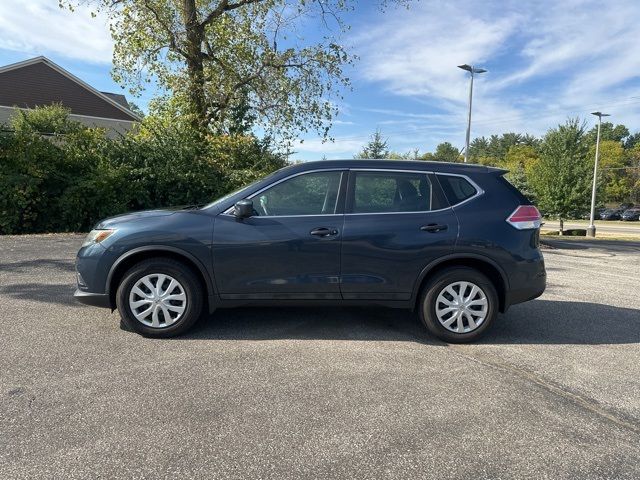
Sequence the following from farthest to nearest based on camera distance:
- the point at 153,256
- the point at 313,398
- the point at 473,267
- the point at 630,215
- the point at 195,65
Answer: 1. the point at 630,215
2. the point at 195,65
3. the point at 473,267
4. the point at 153,256
5. the point at 313,398

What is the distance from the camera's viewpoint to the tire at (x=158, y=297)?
4434 mm

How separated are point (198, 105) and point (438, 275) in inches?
509

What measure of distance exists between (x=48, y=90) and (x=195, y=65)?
25761mm

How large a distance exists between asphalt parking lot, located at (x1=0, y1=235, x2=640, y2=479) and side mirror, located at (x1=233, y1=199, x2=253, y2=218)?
1183 mm

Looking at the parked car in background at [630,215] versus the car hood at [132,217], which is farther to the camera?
the parked car in background at [630,215]

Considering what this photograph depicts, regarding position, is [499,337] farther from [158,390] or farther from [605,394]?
[158,390]

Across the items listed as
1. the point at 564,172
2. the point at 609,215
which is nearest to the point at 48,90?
the point at 564,172

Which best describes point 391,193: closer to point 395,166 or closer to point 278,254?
point 395,166

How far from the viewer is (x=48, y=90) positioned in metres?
34.9

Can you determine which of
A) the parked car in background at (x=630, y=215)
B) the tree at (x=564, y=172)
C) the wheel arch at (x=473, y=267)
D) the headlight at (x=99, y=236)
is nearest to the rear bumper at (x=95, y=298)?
the headlight at (x=99, y=236)

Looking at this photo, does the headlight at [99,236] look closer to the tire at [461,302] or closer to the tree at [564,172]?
the tire at [461,302]

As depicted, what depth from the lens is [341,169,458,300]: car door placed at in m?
4.48

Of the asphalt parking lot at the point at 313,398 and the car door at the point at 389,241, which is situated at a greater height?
the car door at the point at 389,241

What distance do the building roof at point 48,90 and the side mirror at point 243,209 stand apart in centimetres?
3381
